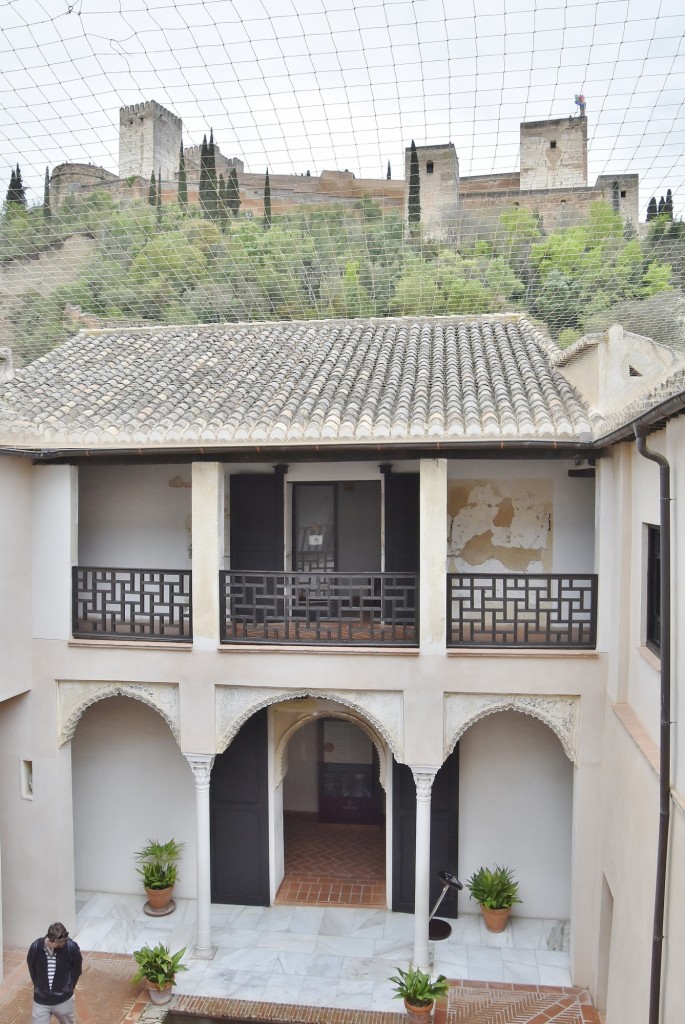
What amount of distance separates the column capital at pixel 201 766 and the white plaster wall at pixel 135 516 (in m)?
2.34

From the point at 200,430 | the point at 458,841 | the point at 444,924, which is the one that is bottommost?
the point at 444,924

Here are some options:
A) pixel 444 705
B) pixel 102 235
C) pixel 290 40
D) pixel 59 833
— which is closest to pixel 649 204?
pixel 290 40

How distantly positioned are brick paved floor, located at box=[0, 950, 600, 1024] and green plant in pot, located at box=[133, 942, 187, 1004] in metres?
0.13

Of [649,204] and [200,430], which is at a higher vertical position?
[649,204]

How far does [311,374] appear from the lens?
32.1 feet

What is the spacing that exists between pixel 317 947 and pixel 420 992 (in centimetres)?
167

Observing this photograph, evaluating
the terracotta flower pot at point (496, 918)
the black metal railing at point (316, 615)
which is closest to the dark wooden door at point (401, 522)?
the black metal railing at point (316, 615)

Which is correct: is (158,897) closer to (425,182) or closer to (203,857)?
(203,857)

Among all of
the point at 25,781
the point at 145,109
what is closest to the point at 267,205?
the point at 145,109

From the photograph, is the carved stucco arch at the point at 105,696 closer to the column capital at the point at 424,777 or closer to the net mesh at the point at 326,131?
the column capital at the point at 424,777

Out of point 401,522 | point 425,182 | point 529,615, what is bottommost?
point 529,615

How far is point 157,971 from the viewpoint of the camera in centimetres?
793

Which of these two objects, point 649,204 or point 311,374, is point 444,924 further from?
point 649,204

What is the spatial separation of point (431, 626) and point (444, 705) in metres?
0.83
